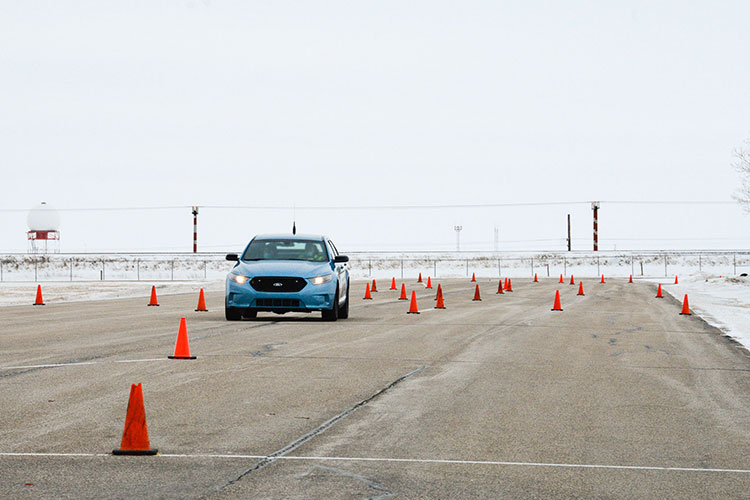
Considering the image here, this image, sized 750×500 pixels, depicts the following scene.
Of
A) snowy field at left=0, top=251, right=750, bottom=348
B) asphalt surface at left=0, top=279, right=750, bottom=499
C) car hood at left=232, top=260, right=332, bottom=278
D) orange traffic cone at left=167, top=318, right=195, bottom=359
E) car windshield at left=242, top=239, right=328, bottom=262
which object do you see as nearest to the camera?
asphalt surface at left=0, top=279, right=750, bottom=499

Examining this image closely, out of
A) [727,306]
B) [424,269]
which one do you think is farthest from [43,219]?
[727,306]

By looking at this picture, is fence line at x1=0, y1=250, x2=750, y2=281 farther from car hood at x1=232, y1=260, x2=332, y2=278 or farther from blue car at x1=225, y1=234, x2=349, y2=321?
car hood at x1=232, y1=260, x2=332, y2=278

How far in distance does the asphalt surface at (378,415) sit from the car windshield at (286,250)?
10.1ft

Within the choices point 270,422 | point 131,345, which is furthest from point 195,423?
point 131,345

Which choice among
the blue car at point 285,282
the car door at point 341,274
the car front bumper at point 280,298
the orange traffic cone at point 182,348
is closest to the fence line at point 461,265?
the car door at point 341,274

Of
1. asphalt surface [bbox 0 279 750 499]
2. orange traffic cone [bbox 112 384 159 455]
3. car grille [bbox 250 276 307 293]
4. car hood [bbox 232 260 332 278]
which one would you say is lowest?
asphalt surface [bbox 0 279 750 499]

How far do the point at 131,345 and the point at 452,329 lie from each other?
641 centimetres

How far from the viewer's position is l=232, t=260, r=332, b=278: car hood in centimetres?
2017

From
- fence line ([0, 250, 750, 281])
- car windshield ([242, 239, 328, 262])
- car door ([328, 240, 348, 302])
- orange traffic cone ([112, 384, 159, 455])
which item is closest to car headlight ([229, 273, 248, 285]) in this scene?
car windshield ([242, 239, 328, 262])

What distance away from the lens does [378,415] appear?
9203 millimetres

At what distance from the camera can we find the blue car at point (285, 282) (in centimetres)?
2011

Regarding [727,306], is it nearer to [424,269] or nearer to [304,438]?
[304,438]

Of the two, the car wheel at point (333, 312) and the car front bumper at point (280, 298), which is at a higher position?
the car front bumper at point (280, 298)

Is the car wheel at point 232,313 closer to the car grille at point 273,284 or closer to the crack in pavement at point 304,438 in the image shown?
the car grille at point 273,284
